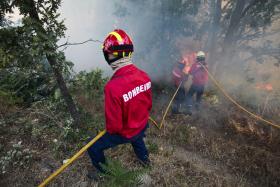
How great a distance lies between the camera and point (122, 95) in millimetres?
3129

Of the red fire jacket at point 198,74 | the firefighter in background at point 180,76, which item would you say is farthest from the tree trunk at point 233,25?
the red fire jacket at point 198,74

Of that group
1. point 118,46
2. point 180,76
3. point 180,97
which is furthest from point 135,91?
point 180,97

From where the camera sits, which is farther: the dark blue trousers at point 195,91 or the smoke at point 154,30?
the smoke at point 154,30

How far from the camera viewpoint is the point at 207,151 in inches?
235

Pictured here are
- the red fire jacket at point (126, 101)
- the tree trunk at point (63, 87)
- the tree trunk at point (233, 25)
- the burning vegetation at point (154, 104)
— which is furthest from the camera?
the tree trunk at point (233, 25)

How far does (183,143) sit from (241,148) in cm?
144

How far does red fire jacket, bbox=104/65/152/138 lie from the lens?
312 cm

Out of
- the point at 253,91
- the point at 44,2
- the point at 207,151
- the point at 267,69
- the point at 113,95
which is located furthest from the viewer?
the point at 267,69

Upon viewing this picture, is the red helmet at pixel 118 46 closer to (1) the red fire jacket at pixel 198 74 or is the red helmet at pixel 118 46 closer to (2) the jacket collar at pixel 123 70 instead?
(2) the jacket collar at pixel 123 70

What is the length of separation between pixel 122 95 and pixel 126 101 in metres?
0.12

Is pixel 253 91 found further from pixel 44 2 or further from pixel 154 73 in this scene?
pixel 44 2

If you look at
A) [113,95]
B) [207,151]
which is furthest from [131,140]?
[207,151]

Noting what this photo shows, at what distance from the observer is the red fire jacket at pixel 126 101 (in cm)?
312

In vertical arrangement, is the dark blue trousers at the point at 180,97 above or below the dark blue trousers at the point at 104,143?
below
